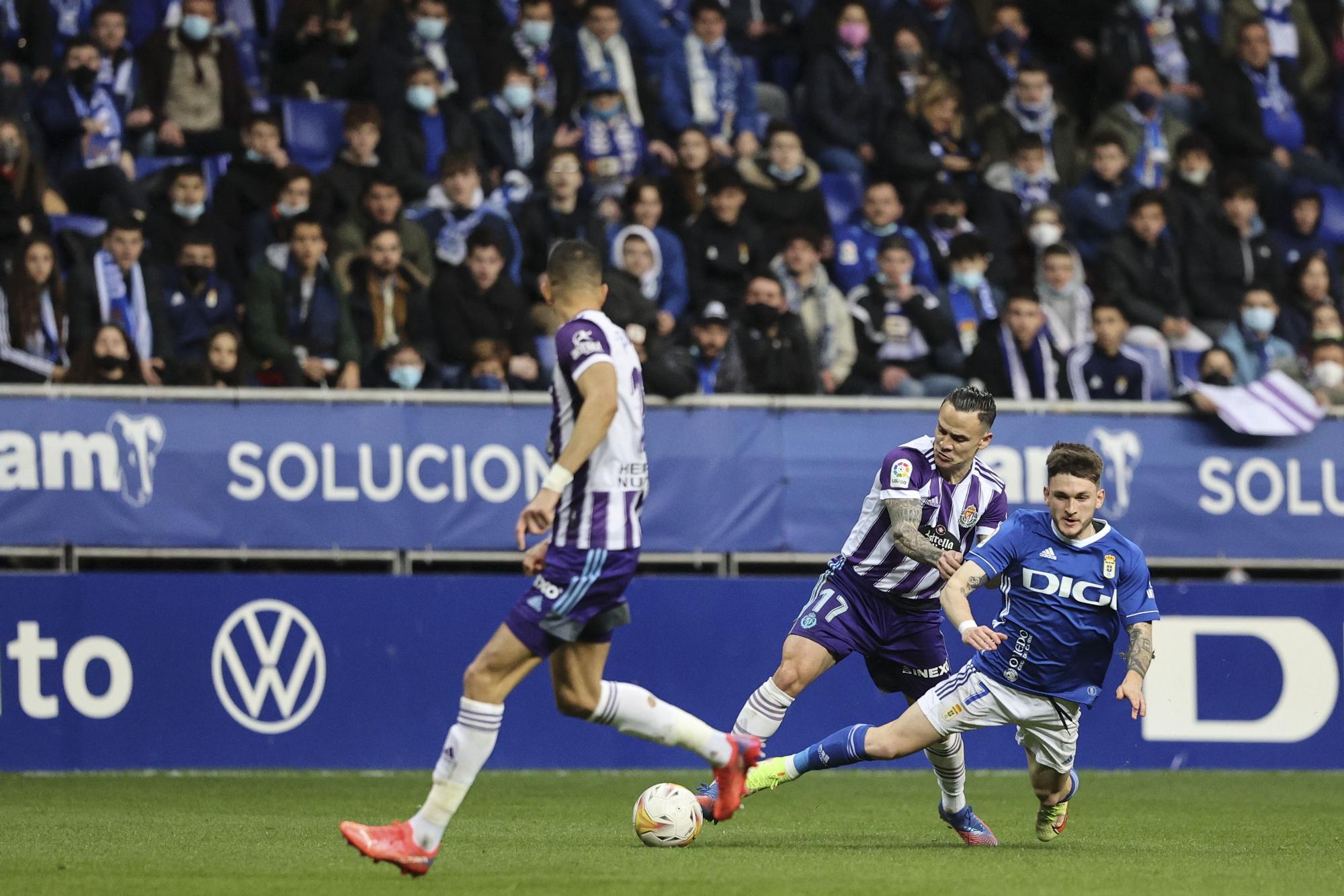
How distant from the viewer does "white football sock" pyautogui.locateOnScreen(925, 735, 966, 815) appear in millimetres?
8570

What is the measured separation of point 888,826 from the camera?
9.62m

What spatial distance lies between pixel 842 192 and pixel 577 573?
1033 centimetres

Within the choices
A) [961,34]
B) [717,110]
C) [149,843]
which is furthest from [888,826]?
[961,34]

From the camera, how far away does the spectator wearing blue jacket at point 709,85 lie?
17.1m

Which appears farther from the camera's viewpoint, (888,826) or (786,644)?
(888,826)

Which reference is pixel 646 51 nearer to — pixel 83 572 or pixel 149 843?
pixel 83 572

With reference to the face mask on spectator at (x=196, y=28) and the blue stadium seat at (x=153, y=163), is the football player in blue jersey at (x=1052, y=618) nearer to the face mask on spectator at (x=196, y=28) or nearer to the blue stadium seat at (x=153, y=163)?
the blue stadium seat at (x=153, y=163)

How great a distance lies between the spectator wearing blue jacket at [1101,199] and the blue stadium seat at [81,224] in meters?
7.89

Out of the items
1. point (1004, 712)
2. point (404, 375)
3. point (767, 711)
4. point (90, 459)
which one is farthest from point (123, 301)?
point (1004, 712)

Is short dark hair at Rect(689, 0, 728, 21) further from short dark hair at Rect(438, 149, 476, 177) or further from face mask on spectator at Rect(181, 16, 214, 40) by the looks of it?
face mask on spectator at Rect(181, 16, 214, 40)

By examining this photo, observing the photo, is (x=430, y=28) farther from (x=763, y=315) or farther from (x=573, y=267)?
(x=573, y=267)

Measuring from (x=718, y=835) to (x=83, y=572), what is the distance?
5.51 meters

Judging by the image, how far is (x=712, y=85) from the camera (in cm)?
1722

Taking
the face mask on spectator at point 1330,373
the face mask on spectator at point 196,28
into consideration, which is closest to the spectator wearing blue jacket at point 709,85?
the face mask on spectator at point 196,28
